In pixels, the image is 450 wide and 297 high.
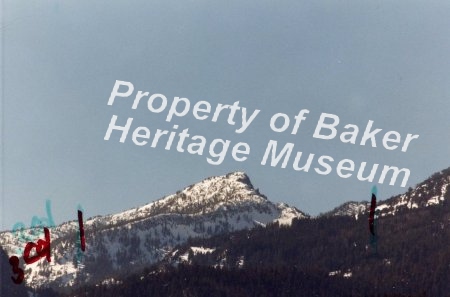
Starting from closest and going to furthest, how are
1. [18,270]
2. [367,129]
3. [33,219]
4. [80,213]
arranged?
[18,270], [33,219], [80,213], [367,129]

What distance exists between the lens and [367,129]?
13812 cm

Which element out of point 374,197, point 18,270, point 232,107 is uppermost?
point 232,107

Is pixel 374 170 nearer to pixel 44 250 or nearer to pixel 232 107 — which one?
pixel 232 107

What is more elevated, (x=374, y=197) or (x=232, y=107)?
(x=232, y=107)

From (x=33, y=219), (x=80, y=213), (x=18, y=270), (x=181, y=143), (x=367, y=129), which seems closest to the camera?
(x=18, y=270)

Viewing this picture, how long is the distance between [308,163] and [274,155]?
9.99 meters

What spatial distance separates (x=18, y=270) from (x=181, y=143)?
130 ft

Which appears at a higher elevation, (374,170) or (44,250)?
(374,170)

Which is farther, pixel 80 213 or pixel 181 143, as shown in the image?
pixel 181 143

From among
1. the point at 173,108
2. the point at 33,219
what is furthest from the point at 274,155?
the point at 33,219

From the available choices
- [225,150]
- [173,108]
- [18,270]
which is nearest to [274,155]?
[225,150]

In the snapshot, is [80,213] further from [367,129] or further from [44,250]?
[367,129]

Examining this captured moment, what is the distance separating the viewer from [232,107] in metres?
129

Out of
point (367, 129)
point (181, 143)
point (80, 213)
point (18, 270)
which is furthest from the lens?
point (367, 129)
